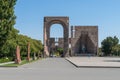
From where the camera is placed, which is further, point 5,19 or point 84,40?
point 84,40

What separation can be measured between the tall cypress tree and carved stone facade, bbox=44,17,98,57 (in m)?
76.0

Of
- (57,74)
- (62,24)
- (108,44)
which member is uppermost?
(62,24)

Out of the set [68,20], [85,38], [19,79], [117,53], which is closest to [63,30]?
[68,20]

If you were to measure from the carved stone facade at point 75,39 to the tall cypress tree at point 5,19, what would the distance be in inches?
2991

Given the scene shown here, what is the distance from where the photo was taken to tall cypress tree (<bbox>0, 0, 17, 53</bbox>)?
38281mm

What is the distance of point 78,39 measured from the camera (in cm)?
12556

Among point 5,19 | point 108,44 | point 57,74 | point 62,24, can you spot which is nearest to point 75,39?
point 62,24

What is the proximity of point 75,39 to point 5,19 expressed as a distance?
85946 mm

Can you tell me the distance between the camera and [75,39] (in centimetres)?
12400

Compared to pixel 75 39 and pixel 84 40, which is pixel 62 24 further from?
pixel 84 40

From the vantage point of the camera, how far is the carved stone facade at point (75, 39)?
118m

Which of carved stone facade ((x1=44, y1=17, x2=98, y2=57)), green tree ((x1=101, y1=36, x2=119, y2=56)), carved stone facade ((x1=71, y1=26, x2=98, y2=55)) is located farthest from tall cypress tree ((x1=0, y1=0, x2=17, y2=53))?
green tree ((x1=101, y1=36, x2=119, y2=56))

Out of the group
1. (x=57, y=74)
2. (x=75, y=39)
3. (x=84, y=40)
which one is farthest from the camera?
(x=84, y=40)

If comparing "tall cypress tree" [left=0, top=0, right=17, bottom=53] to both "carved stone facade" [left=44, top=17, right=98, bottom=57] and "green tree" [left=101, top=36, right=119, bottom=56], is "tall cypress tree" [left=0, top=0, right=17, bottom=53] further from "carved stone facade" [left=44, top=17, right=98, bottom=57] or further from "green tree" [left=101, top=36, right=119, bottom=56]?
"green tree" [left=101, top=36, right=119, bottom=56]
